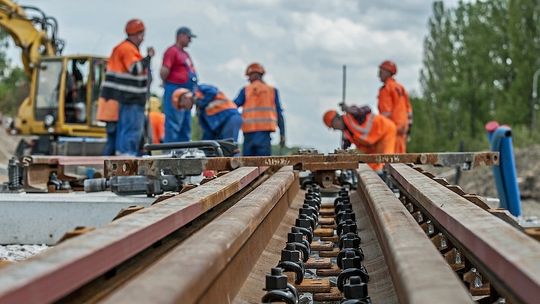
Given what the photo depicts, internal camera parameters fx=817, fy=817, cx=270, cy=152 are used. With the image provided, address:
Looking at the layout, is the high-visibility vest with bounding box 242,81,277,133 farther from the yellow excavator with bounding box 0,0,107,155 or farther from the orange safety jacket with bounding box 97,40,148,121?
the yellow excavator with bounding box 0,0,107,155

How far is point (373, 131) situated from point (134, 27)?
3.18 m

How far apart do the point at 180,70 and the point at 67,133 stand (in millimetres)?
5914

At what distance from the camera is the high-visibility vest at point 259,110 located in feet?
36.9

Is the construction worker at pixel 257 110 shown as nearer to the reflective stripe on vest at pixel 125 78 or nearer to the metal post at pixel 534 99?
the reflective stripe on vest at pixel 125 78

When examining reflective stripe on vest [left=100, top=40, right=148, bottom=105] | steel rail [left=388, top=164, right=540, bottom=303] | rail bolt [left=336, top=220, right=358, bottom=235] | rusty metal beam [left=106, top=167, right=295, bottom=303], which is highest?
reflective stripe on vest [left=100, top=40, right=148, bottom=105]

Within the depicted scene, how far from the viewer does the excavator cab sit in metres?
15.4

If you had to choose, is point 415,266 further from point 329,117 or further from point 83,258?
point 329,117

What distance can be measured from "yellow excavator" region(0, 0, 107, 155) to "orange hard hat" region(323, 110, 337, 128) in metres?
6.49

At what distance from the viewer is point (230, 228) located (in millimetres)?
2547

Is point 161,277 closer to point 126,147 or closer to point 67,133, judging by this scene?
point 126,147

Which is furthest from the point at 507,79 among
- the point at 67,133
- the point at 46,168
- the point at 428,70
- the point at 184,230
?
the point at 184,230

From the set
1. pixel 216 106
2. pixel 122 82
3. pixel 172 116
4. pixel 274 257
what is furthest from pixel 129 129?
pixel 274 257

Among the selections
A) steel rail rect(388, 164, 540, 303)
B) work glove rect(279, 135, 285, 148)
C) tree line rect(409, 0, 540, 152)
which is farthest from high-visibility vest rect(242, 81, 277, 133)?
tree line rect(409, 0, 540, 152)

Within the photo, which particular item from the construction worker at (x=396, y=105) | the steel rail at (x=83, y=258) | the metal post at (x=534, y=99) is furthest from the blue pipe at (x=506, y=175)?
the metal post at (x=534, y=99)
